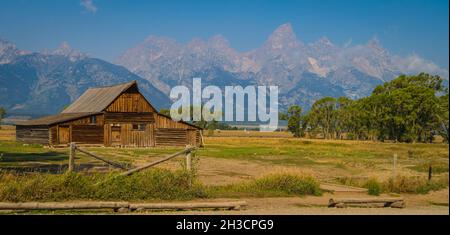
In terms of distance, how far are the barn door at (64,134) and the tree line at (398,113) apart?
54.2 metres

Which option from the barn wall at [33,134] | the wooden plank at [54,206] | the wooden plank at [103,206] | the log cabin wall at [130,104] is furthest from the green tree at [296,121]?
the wooden plank at [54,206]

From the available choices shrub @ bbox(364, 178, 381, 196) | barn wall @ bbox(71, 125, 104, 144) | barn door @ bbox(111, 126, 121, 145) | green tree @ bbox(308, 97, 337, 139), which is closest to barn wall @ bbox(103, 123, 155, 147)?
barn door @ bbox(111, 126, 121, 145)

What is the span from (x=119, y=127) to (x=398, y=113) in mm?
55978

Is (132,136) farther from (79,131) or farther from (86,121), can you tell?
(79,131)

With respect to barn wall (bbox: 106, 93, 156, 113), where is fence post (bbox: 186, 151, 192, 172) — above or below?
below

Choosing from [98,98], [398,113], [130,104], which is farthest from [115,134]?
[398,113]

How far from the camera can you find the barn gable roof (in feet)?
197

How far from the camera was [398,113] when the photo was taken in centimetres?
9462

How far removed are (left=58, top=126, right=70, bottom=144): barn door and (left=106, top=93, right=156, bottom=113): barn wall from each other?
4935 mm

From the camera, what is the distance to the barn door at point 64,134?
56.4m

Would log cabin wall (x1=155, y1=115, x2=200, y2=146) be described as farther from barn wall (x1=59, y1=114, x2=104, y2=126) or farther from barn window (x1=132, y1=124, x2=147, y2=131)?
barn wall (x1=59, y1=114, x2=104, y2=126)
